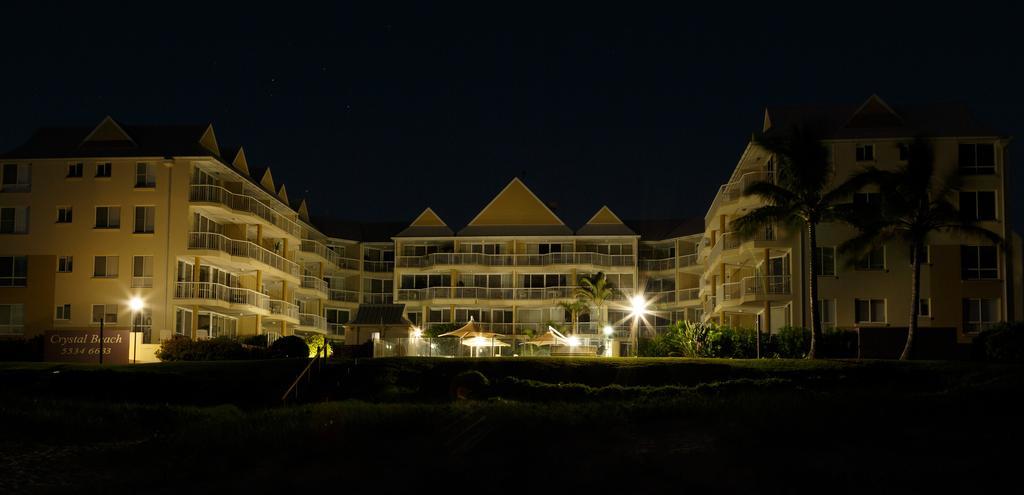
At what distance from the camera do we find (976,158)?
54.4 metres

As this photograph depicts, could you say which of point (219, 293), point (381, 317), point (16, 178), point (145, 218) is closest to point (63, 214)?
point (16, 178)

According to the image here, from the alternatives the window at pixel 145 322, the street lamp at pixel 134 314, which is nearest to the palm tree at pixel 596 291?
the window at pixel 145 322

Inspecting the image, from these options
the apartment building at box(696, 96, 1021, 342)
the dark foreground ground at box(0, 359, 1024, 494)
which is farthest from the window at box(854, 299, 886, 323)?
the dark foreground ground at box(0, 359, 1024, 494)

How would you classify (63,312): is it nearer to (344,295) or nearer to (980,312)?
(344,295)

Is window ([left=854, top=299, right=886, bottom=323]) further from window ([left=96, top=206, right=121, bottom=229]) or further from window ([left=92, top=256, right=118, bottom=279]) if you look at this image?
window ([left=96, top=206, right=121, bottom=229])

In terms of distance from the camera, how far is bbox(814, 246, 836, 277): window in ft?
178

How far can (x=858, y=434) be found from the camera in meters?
24.0

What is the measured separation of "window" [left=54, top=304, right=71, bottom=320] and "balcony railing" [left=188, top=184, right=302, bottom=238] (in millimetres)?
8146

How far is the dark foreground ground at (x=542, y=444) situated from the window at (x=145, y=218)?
24.4 metres

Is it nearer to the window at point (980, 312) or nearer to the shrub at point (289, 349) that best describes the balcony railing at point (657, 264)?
the window at point (980, 312)

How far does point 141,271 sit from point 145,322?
8.90ft

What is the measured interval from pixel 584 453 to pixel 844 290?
33.2 m

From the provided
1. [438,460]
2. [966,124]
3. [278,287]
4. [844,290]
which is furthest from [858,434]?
[278,287]

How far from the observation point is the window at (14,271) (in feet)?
196
